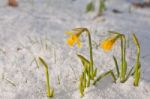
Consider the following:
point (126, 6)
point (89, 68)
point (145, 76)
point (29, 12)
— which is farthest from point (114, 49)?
point (126, 6)

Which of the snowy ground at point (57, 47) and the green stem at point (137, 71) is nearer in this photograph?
the green stem at point (137, 71)

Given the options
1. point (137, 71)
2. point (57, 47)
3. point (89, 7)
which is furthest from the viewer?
point (89, 7)

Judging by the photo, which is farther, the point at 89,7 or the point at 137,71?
the point at 89,7

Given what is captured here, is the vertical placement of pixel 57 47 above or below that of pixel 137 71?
below

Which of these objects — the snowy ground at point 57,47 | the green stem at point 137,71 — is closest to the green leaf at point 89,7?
the snowy ground at point 57,47

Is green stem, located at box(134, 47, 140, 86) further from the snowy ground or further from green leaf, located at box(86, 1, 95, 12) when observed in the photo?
green leaf, located at box(86, 1, 95, 12)

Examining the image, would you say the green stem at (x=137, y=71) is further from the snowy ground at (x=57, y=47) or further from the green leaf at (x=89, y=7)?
the green leaf at (x=89, y=7)

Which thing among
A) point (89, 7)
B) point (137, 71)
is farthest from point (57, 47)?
point (89, 7)

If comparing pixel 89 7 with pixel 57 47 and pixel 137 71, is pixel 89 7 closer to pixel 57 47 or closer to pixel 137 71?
pixel 57 47

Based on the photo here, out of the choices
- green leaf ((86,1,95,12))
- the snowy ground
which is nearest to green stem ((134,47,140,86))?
the snowy ground
